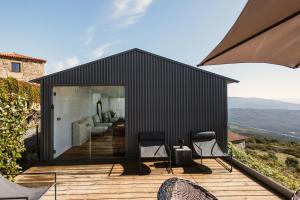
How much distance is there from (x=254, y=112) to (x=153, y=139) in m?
122

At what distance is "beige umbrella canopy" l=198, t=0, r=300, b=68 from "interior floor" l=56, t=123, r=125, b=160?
585cm

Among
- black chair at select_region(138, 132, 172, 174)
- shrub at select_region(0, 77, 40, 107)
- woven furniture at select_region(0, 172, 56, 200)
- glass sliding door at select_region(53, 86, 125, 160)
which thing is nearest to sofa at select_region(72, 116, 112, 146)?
glass sliding door at select_region(53, 86, 125, 160)

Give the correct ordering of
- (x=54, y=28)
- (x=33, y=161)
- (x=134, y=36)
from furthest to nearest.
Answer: (x=134, y=36), (x=54, y=28), (x=33, y=161)

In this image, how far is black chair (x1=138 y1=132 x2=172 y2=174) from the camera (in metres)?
6.70

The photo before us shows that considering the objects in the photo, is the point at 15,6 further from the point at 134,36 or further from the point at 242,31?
the point at 242,31

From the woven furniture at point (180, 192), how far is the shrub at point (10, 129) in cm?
347

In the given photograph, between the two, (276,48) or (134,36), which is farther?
(134,36)

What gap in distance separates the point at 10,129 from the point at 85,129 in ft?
12.2

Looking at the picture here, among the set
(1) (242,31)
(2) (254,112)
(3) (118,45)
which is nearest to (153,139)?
(1) (242,31)

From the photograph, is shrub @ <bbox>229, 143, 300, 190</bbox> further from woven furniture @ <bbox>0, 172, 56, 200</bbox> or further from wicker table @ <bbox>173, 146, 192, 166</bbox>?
woven furniture @ <bbox>0, 172, 56, 200</bbox>

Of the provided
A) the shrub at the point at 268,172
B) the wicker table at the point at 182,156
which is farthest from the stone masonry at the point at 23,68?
the wicker table at the point at 182,156

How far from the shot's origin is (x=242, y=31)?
1.82 m

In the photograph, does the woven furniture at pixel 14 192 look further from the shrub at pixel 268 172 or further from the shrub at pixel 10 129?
the shrub at pixel 268 172

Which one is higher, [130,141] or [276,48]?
[276,48]
